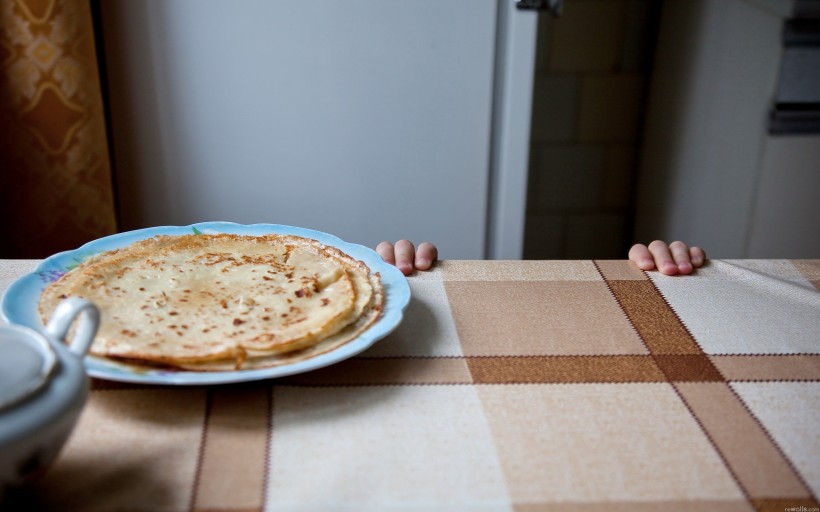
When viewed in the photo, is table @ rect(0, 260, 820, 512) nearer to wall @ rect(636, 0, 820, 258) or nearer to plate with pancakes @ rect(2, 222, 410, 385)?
plate with pancakes @ rect(2, 222, 410, 385)

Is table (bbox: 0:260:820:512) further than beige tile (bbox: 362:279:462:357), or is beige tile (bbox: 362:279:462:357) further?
beige tile (bbox: 362:279:462:357)

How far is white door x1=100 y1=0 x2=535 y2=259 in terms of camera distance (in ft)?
5.66

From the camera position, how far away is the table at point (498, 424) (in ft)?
1.89

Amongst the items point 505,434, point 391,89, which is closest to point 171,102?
point 391,89

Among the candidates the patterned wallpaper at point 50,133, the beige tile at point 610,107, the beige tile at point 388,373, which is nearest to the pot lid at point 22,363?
the beige tile at point 388,373

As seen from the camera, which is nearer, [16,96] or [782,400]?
[782,400]

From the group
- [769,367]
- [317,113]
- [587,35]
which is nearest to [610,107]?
[587,35]

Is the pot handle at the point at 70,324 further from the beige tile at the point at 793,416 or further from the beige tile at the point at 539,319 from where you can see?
the beige tile at the point at 793,416

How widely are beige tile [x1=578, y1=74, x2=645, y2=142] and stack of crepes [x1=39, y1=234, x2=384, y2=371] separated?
1623 millimetres

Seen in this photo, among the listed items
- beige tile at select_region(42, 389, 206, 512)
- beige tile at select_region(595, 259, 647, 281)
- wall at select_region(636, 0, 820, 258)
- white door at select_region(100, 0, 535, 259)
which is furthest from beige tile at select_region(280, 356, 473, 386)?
wall at select_region(636, 0, 820, 258)

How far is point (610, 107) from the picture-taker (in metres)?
2.38

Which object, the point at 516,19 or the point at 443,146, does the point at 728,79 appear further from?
the point at 443,146

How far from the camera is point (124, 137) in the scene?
1786 mm

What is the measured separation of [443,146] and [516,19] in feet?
1.13
